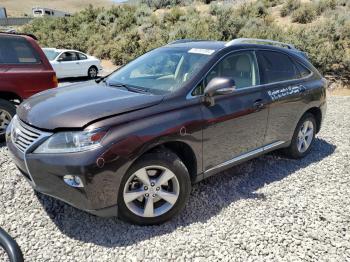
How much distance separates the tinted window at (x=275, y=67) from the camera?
4.55 meters

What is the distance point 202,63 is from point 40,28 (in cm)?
2989

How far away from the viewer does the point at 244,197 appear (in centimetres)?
416

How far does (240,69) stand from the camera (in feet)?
14.2

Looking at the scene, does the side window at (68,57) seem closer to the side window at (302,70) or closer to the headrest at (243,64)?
the side window at (302,70)

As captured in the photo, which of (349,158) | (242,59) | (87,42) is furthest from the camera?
(87,42)

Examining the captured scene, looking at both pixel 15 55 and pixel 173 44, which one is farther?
pixel 15 55

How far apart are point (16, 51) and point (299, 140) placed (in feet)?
15.1

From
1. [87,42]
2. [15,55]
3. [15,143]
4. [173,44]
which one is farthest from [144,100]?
[87,42]

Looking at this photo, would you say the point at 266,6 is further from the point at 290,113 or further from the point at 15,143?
the point at 15,143

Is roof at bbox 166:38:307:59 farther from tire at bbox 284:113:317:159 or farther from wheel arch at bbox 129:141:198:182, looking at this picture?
wheel arch at bbox 129:141:198:182

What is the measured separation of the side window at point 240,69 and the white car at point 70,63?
1003cm

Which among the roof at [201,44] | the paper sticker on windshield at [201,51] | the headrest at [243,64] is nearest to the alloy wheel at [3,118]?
the roof at [201,44]

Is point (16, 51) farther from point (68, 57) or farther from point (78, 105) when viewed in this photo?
point (68, 57)

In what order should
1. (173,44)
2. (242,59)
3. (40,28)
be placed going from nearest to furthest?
(242,59) → (173,44) → (40,28)
